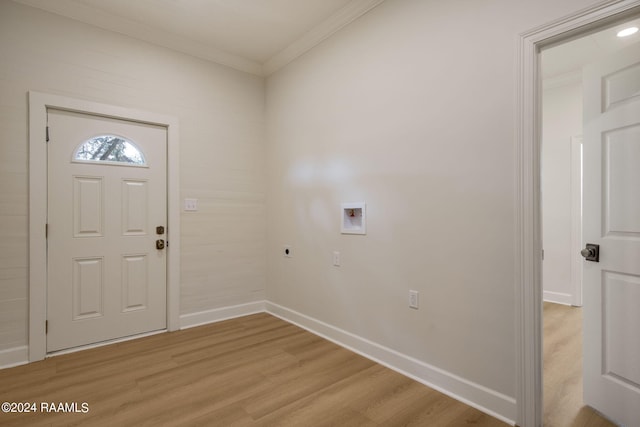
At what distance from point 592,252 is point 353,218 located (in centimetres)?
169

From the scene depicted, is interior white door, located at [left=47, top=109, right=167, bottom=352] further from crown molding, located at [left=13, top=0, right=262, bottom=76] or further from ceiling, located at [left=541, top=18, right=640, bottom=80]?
ceiling, located at [left=541, top=18, right=640, bottom=80]

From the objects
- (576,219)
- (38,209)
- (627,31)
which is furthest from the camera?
(576,219)

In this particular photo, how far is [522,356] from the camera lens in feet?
6.06

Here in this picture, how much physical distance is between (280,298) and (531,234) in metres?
2.79

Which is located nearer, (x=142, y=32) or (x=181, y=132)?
(x=142, y=32)

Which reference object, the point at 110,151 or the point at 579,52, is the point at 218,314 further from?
the point at 579,52

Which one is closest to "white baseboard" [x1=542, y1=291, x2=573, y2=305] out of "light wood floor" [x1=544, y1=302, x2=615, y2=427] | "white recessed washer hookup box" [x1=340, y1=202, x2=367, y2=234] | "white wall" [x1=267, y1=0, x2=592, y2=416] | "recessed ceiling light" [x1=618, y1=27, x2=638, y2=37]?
"light wood floor" [x1=544, y1=302, x2=615, y2=427]

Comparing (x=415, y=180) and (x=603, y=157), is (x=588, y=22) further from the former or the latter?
(x=415, y=180)

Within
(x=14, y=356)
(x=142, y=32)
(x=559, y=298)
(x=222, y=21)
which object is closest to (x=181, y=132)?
(x=142, y=32)

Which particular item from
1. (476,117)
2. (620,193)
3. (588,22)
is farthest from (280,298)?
(588,22)

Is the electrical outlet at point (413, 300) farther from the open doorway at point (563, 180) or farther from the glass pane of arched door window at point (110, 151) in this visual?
the glass pane of arched door window at point (110, 151)

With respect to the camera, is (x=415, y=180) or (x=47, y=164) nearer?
(x=415, y=180)

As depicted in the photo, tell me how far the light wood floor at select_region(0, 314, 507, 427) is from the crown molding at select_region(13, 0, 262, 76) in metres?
2.99

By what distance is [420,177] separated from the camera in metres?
2.39
